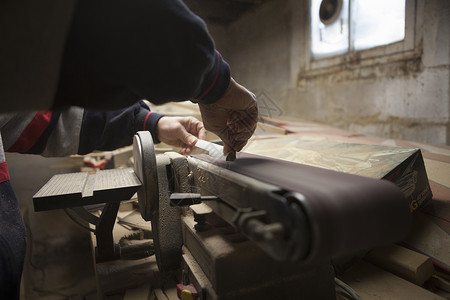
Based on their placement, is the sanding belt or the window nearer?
the sanding belt

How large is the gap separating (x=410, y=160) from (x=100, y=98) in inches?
43.1

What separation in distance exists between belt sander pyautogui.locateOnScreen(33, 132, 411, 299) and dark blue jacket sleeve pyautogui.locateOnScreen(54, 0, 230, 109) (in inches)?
10.6

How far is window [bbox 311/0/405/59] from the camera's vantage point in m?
1.39

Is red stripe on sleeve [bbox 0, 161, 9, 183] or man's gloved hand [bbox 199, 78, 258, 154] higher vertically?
man's gloved hand [bbox 199, 78, 258, 154]

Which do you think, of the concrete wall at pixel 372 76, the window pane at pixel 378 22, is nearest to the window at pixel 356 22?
the window pane at pixel 378 22

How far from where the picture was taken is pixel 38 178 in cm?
250

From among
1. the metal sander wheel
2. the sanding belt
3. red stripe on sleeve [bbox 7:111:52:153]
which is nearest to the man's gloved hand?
the metal sander wheel

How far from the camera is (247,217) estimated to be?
478 mm

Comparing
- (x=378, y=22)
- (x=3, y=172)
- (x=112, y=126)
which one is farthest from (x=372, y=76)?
(x=3, y=172)

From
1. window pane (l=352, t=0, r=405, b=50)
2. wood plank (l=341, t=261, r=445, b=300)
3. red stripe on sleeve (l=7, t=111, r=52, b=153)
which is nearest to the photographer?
wood plank (l=341, t=261, r=445, b=300)

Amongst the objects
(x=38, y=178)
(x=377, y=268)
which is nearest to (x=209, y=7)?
(x=377, y=268)

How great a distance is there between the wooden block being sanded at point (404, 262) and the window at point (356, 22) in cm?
104

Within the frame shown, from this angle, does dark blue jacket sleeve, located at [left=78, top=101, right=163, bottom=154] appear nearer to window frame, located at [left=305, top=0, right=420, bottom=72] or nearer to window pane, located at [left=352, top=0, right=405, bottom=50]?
window frame, located at [left=305, top=0, right=420, bottom=72]

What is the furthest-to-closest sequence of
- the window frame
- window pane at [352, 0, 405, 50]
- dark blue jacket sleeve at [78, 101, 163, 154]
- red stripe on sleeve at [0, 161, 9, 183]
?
the window frame → window pane at [352, 0, 405, 50] → dark blue jacket sleeve at [78, 101, 163, 154] → red stripe on sleeve at [0, 161, 9, 183]
